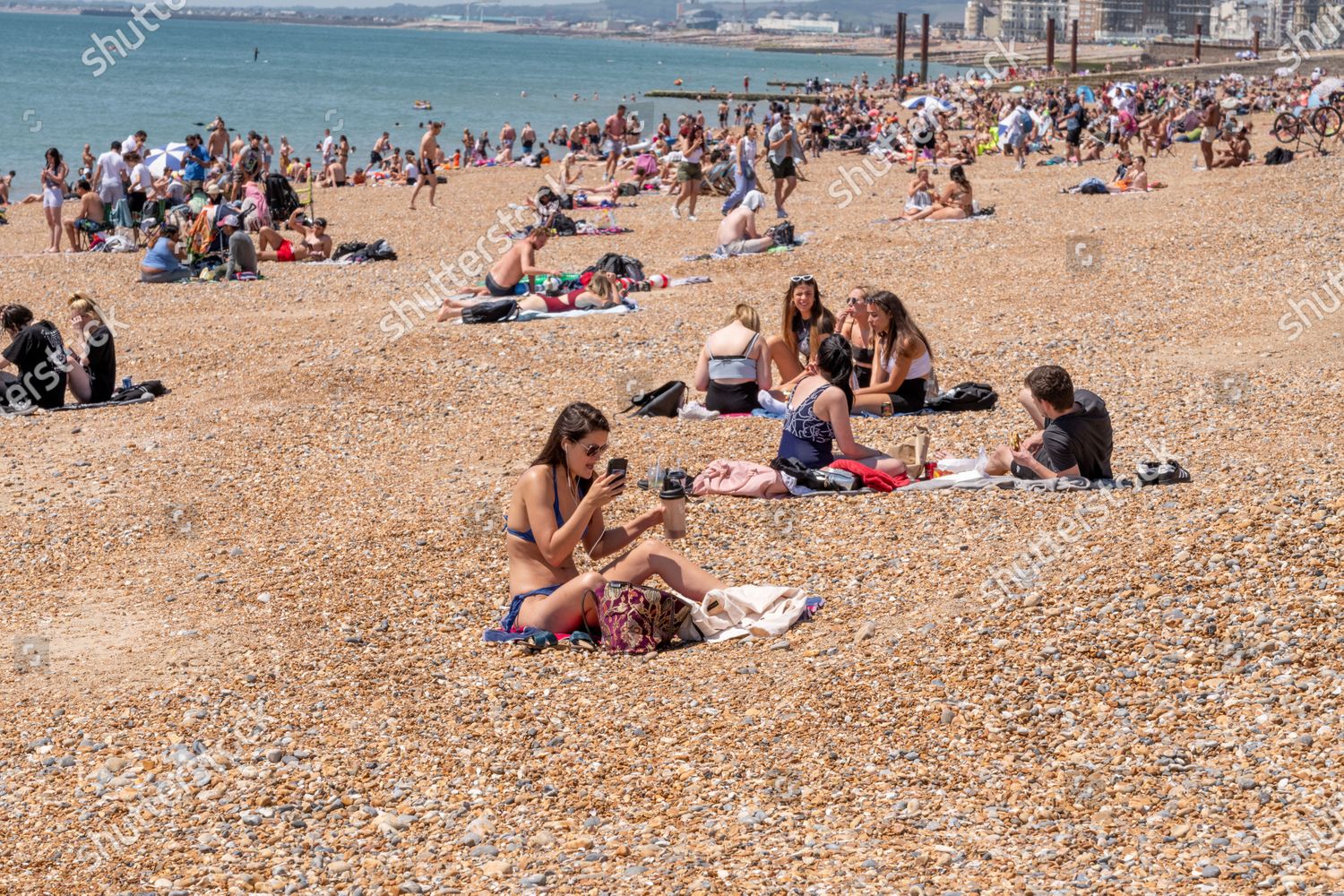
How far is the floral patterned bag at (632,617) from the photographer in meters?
5.78

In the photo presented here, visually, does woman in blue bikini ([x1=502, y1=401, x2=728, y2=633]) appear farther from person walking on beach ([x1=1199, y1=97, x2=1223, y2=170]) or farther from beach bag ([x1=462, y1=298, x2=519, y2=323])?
person walking on beach ([x1=1199, y1=97, x2=1223, y2=170])

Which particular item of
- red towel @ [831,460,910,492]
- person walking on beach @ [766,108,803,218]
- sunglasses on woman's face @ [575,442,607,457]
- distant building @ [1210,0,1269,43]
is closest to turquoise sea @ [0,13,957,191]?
person walking on beach @ [766,108,803,218]

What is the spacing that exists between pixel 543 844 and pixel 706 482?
3.61 meters

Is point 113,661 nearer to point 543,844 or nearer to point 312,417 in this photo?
point 543,844

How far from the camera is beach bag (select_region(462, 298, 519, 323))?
12.8 metres

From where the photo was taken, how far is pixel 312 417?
404 inches

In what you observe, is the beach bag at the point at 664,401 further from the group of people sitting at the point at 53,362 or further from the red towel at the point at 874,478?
the group of people sitting at the point at 53,362

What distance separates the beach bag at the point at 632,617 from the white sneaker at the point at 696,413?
3.71m

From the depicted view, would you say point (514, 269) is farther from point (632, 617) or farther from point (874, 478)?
point (632, 617)

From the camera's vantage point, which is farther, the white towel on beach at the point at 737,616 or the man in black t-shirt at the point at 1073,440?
the man in black t-shirt at the point at 1073,440

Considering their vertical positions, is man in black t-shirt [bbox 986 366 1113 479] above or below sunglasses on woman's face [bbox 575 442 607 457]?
below

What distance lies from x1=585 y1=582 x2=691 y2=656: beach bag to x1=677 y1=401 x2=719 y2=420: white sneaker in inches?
146

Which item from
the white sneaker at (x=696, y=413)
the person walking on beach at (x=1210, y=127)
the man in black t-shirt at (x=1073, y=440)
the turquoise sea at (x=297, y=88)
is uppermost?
the turquoise sea at (x=297, y=88)

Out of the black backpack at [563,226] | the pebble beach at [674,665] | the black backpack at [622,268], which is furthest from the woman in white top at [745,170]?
the pebble beach at [674,665]
